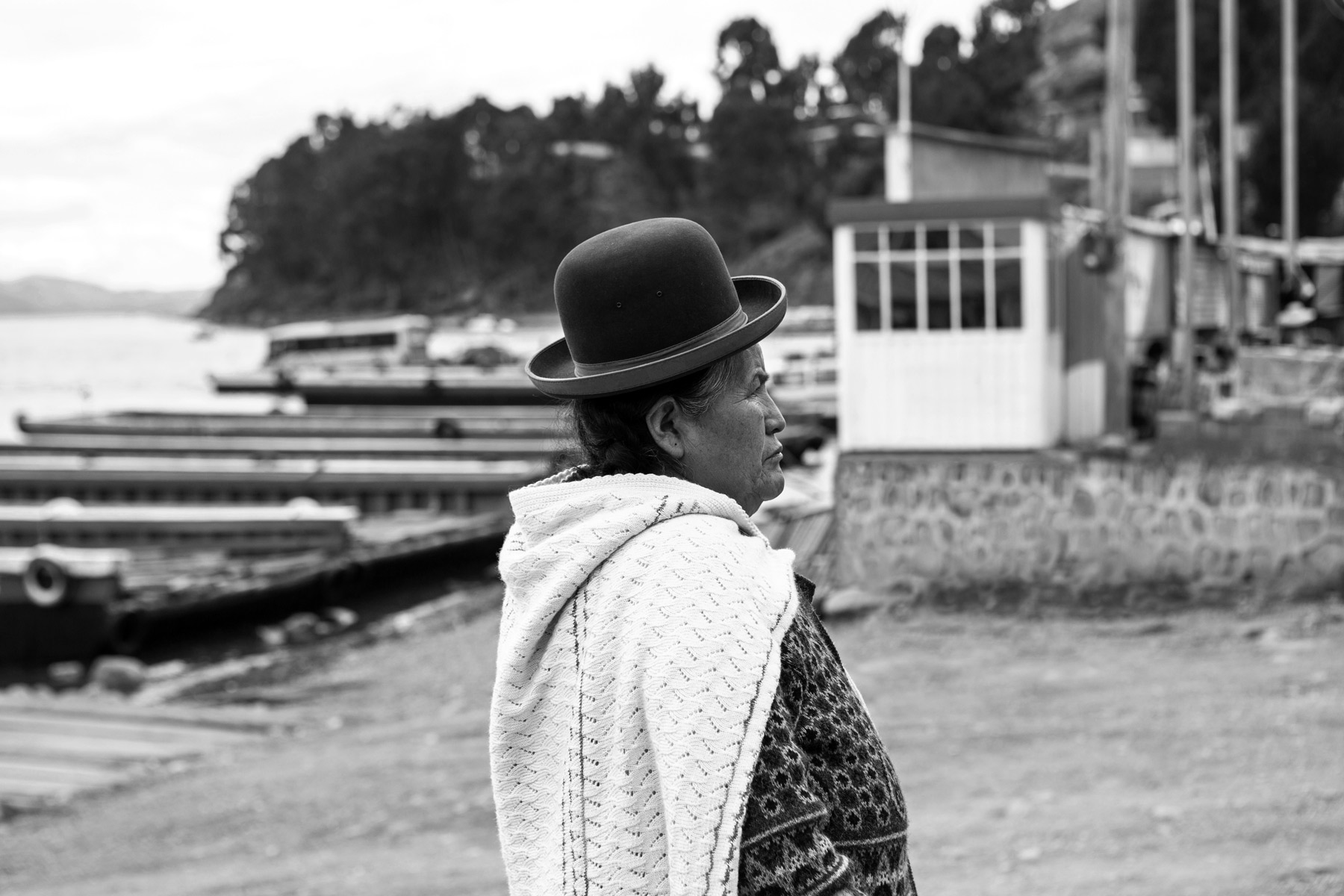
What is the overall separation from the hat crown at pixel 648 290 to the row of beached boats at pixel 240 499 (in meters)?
9.67

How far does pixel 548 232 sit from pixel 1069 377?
120 metres

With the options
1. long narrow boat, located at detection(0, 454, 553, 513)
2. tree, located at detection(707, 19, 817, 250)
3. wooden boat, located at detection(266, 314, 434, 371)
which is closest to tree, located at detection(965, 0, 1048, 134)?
tree, located at detection(707, 19, 817, 250)

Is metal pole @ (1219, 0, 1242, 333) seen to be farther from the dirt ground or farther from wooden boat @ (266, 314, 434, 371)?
wooden boat @ (266, 314, 434, 371)

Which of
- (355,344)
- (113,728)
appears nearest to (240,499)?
(113,728)

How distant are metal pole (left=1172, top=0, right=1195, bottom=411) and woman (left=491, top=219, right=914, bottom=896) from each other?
524 inches

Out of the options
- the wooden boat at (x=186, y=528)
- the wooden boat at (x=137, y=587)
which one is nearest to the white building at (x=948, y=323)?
the wooden boat at (x=137, y=587)

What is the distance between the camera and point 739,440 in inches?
76.9

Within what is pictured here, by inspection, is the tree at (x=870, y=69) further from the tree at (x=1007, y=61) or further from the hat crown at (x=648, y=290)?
the hat crown at (x=648, y=290)

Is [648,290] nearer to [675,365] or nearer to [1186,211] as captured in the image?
[675,365]

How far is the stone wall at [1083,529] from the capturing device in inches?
440

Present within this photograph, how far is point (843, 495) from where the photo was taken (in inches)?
484

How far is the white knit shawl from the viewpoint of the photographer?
1.67 metres

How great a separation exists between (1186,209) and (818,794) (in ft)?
59.7

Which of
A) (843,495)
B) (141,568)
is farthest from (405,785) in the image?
(141,568)
